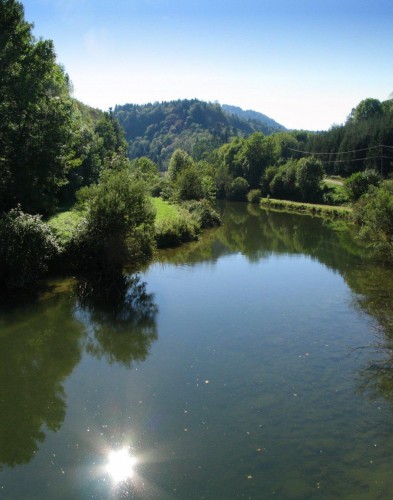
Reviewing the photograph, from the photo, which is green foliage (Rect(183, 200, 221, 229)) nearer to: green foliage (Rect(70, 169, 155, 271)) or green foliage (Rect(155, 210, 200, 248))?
green foliage (Rect(155, 210, 200, 248))

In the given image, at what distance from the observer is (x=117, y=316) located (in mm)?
21000

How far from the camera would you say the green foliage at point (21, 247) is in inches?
876

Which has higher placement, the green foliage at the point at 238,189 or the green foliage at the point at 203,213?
the green foliage at the point at 238,189

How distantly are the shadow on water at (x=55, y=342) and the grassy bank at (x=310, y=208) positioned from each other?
46431mm

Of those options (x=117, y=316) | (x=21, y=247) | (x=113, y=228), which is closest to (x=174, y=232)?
(x=113, y=228)

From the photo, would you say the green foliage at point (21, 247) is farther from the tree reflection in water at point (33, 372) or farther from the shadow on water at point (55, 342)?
the tree reflection in water at point (33, 372)

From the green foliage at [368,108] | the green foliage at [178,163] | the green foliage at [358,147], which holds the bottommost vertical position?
the green foliage at [178,163]

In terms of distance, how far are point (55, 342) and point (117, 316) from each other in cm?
374

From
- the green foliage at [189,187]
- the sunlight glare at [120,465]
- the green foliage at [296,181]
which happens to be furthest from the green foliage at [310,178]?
the sunlight glare at [120,465]

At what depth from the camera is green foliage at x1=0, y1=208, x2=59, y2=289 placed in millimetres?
22250

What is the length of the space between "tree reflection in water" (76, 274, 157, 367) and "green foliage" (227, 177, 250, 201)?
71.0 meters

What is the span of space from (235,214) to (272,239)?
957 inches

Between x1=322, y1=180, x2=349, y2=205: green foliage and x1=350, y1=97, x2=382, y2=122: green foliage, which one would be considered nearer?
x1=322, y1=180, x2=349, y2=205: green foliage

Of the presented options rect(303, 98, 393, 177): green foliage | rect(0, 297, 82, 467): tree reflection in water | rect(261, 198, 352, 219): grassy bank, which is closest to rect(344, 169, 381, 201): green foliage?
rect(261, 198, 352, 219): grassy bank
